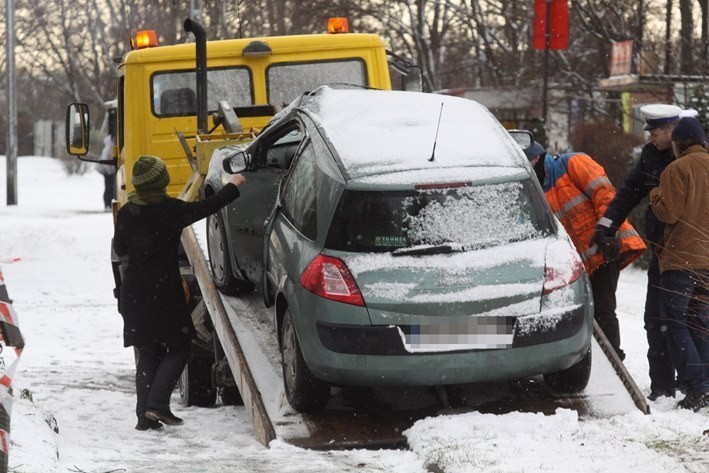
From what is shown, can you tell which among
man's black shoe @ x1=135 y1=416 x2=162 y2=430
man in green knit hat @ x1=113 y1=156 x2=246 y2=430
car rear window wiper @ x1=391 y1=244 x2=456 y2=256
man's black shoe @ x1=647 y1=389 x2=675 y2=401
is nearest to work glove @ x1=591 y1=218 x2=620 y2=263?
man's black shoe @ x1=647 y1=389 x2=675 y2=401

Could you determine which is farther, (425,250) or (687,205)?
(687,205)

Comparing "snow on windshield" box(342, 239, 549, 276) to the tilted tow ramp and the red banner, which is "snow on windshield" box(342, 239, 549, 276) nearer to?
the tilted tow ramp

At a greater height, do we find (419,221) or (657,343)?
(419,221)

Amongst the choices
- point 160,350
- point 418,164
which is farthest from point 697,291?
point 160,350

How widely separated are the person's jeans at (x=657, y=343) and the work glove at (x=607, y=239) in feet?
0.81

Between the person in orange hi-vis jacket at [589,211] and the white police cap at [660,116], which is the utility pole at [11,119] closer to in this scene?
the person in orange hi-vis jacket at [589,211]

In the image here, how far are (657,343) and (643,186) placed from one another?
0.96 metres

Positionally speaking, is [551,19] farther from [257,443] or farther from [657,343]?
[257,443]

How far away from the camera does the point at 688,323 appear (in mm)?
7125

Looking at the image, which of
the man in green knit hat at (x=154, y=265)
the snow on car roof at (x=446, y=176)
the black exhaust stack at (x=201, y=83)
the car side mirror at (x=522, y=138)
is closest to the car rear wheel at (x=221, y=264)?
the man in green knit hat at (x=154, y=265)

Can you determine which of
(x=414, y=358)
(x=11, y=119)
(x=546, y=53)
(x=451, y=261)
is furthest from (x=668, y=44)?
(x=414, y=358)

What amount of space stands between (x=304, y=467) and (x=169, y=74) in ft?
18.5

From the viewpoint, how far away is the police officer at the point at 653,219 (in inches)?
285

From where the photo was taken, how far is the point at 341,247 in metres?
6.16
